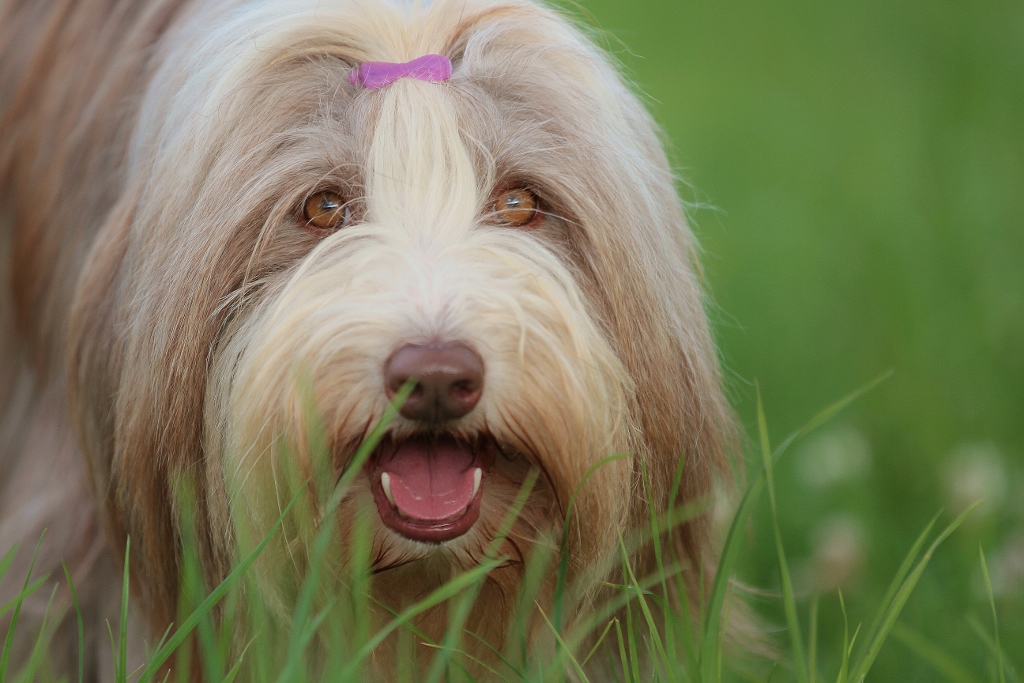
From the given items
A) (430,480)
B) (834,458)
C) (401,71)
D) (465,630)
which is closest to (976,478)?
(834,458)

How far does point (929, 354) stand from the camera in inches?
183

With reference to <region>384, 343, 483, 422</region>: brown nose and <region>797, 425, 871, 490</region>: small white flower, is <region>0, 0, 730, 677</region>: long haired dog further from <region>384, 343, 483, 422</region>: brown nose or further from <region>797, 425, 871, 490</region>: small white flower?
<region>797, 425, 871, 490</region>: small white flower

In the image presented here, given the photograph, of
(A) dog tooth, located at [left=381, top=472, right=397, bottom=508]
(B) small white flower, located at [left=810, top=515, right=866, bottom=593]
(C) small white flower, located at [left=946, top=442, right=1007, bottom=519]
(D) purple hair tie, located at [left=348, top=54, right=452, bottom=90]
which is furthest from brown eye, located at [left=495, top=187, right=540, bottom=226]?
(C) small white flower, located at [left=946, top=442, right=1007, bottom=519]

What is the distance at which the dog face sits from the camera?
7.25 ft

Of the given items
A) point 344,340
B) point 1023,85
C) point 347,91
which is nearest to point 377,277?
point 344,340

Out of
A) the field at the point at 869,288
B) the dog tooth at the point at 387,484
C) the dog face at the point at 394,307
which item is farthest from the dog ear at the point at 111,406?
the field at the point at 869,288

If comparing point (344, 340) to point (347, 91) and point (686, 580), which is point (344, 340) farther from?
point (686, 580)

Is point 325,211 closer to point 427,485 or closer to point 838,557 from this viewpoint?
point 427,485

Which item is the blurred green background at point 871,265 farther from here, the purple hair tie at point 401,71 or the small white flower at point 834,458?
the purple hair tie at point 401,71

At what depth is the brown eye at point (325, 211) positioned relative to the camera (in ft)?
8.18

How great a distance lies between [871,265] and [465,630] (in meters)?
3.31

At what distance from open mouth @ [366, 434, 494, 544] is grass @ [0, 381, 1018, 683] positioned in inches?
3.0

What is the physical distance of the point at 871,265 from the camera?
5297 mm

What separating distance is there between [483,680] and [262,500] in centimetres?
65
